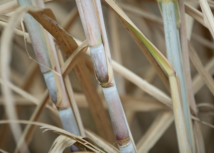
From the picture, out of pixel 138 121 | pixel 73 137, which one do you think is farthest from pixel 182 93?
pixel 138 121

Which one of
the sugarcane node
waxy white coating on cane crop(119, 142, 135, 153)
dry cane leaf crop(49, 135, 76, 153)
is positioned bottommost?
waxy white coating on cane crop(119, 142, 135, 153)

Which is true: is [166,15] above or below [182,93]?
A: above

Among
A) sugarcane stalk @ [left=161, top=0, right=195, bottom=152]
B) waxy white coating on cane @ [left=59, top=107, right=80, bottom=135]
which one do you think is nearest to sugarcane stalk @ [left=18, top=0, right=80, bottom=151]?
waxy white coating on cane @ [left=59, top=107, right=80, bottom=135]

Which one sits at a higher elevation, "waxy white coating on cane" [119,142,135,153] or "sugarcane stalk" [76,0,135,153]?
"sugarcane stalk" [76,0,135,153]

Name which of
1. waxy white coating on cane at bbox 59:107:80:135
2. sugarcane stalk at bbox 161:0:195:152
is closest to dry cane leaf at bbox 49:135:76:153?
waxy white coating on cane at bbox 59:107:80:135

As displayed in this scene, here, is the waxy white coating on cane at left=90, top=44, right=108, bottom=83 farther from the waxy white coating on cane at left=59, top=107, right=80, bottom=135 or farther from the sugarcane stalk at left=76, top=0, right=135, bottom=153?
the waxy white coating on cane at left=59, top=107, right=80, bottom=135

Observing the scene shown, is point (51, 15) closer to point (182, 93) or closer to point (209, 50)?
point (182, 93)
